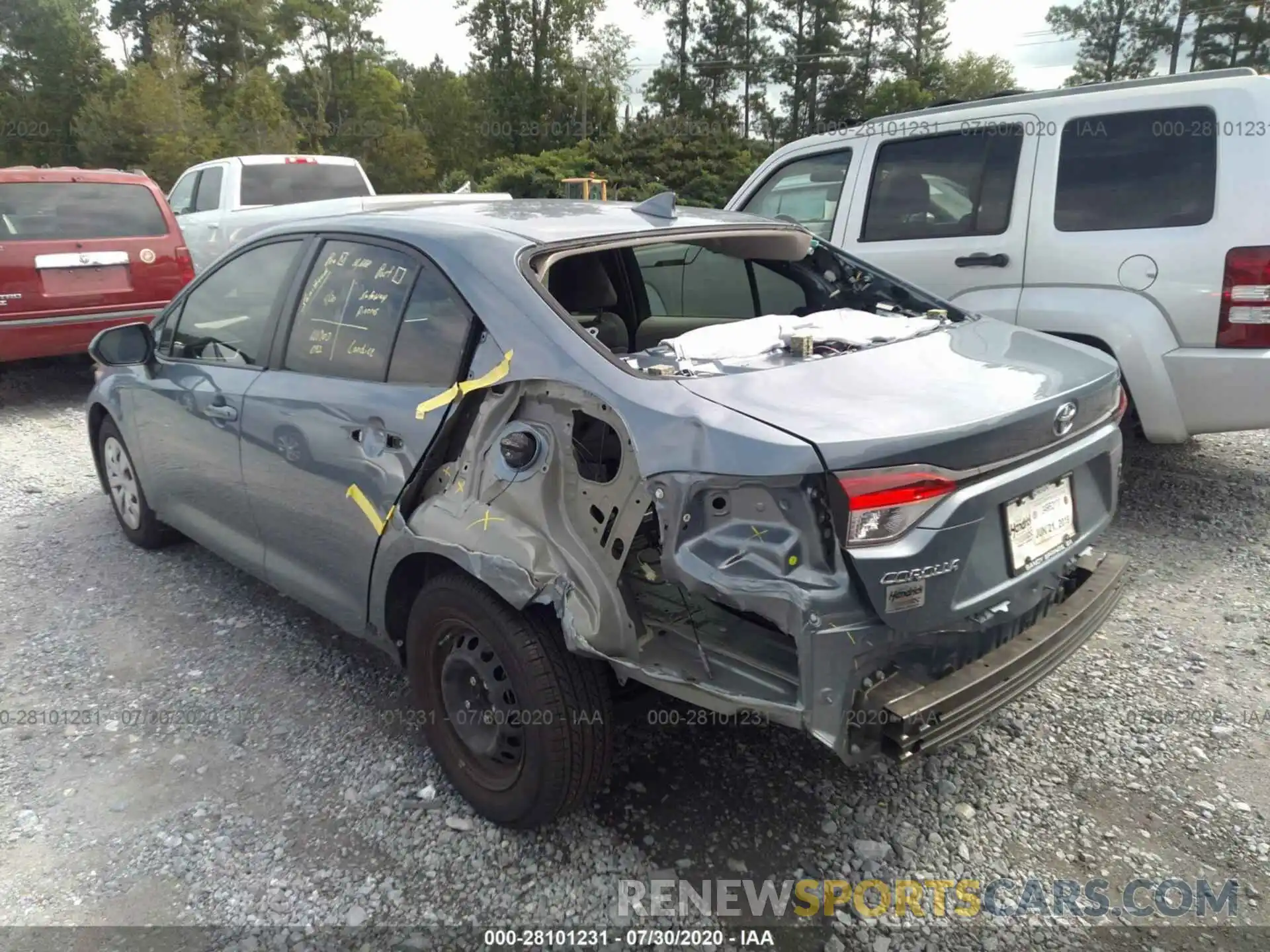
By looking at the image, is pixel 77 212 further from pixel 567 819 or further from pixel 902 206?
pixel 567 819

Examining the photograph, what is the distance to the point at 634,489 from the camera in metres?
2.14

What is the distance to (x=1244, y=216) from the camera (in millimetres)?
3895

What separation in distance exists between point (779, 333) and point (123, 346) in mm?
2922

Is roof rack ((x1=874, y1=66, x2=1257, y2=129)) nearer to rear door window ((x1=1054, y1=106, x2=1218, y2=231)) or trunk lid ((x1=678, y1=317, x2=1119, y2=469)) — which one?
rear door window ((x1=1054, y1=106, x2=1218, y2=231))

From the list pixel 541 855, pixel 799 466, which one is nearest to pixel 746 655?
pixel 799 466

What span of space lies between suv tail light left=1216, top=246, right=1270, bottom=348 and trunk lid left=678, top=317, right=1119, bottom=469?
1.69 metres

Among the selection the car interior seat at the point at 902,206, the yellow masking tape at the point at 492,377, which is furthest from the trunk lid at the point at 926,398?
the car interior seat at the point at 902,206

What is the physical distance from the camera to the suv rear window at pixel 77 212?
23.2 ft

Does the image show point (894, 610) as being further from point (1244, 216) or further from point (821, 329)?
A: point (1244, 216)

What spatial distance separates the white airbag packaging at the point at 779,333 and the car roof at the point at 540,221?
386 millimetres

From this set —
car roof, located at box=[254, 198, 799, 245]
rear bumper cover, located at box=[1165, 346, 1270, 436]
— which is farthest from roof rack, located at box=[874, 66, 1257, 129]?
car roof, located at box=[254, 198, 799, 245]

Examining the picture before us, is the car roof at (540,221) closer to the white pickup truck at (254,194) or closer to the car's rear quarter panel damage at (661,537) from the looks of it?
the car's rear quarter panel damage at (661,537)

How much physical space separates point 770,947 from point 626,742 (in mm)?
873

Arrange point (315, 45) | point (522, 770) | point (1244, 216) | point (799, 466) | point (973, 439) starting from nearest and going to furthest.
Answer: point (799, 466)
point (973, 439)
point (522, 770)
point (1244, 216)
point (315, 45)
